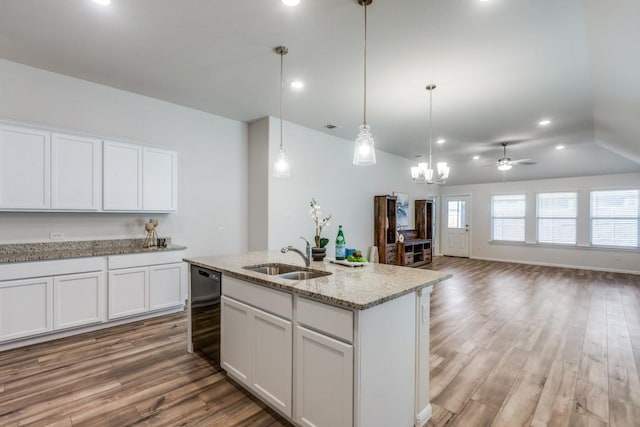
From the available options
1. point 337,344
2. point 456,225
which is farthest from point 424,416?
point 456,225

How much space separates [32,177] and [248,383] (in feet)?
10.1

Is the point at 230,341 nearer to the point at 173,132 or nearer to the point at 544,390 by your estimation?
the point at 544,390

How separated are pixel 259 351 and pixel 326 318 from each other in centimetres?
76

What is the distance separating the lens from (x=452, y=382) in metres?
2.53

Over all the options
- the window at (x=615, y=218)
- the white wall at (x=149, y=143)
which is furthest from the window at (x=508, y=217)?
the white wall at (x=149, y=143)

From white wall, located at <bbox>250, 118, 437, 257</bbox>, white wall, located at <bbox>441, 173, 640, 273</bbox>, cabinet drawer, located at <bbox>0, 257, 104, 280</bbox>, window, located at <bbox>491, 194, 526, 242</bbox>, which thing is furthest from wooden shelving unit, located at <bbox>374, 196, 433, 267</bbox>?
cabinet drawer, located at <bbox>0, 257, 104, 280</bbox>

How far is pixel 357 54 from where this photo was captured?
2.99 meters

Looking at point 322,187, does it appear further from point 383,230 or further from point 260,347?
point 260,347

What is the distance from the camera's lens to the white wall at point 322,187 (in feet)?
16.4

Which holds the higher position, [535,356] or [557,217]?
[557,217]

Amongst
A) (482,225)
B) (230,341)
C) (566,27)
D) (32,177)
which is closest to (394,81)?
(566,27)

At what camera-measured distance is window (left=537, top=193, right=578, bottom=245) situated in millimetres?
8078

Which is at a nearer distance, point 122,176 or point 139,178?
point 122,176

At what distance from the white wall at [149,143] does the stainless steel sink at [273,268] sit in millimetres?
2334
